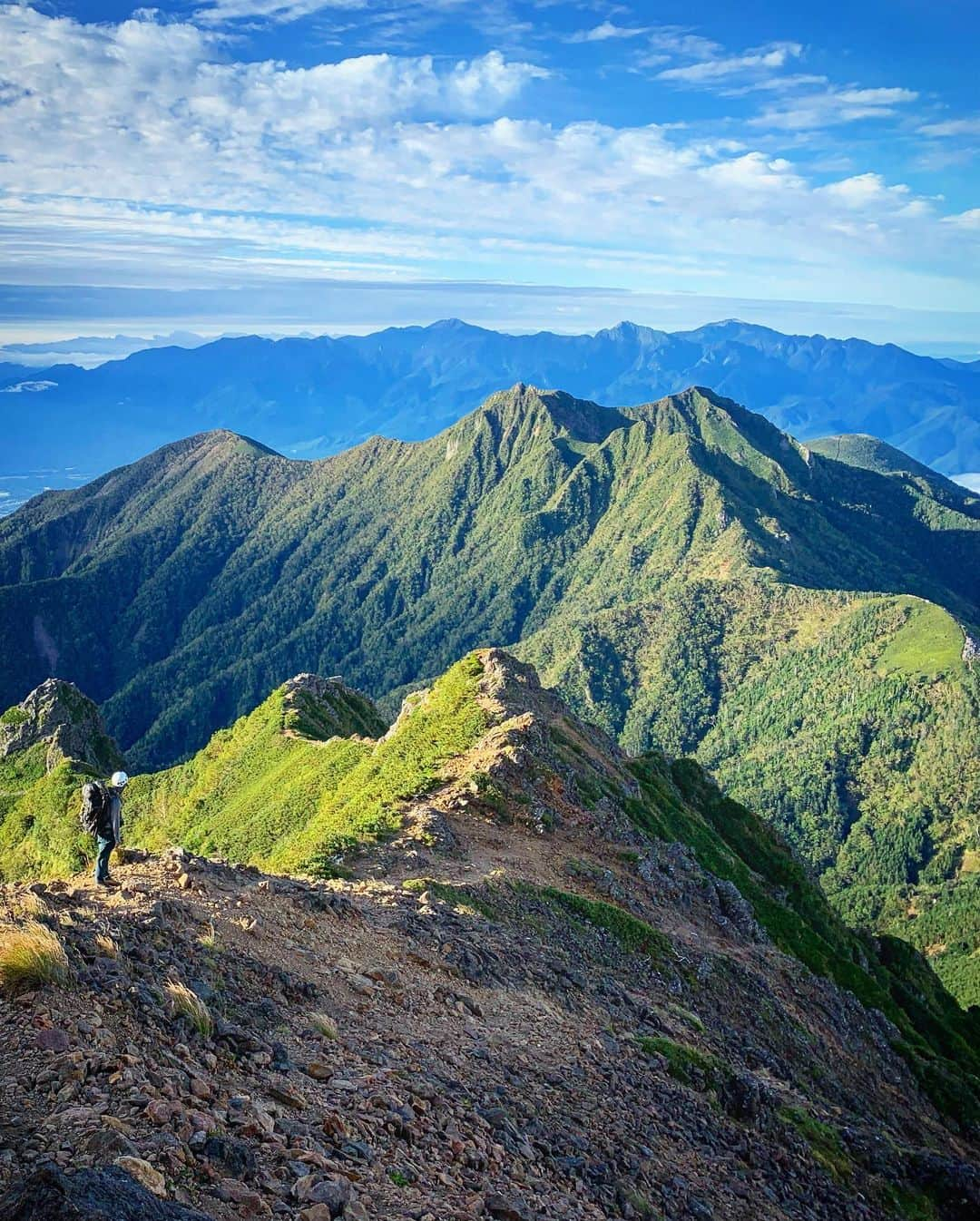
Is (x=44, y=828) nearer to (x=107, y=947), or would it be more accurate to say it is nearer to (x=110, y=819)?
(x=110, y=819)

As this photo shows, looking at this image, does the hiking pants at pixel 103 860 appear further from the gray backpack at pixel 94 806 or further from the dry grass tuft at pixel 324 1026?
the dry grass tuft at pixel 324 1026

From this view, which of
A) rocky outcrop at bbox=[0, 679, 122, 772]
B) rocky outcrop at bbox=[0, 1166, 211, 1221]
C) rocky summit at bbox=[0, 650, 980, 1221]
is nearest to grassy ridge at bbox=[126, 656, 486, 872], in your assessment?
rocky summit at bbox=[0, 650, 980, 1221]

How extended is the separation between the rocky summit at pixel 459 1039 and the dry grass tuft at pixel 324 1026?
0.23 feet

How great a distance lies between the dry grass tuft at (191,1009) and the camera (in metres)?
13.8

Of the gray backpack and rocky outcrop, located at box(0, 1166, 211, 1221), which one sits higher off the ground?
rocky outcrop, located at box(0, 1166, 211, 1221)

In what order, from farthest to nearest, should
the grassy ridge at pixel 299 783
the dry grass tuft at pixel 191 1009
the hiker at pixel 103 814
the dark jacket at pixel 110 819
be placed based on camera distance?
the grassy ridge at pixel 299 783 → the dark jacket at pixel 110 819 → the hiker at pixel 103 814 → the dry grass tuft at pixel 191 1009

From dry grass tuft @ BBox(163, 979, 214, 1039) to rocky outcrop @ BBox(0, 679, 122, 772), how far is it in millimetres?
81071

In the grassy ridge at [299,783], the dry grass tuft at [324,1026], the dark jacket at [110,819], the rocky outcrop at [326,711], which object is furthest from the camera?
the rocky outcrop at [326,711]

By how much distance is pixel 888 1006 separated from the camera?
58.5 meters

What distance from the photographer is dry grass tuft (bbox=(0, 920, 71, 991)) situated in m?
12.6

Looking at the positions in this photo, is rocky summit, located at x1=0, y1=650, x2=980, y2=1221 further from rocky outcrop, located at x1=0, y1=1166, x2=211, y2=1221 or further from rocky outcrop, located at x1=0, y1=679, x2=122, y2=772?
rocky outcrop, located at x1=0, y1=679, x2=122, y2=772

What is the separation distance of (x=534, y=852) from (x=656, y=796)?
25.1 m

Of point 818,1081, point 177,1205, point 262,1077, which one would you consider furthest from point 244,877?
point 818,1081

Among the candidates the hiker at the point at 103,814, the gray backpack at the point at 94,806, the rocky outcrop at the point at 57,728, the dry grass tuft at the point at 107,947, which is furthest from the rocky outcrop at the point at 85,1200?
the rocky outcrop at the point at 57,728
